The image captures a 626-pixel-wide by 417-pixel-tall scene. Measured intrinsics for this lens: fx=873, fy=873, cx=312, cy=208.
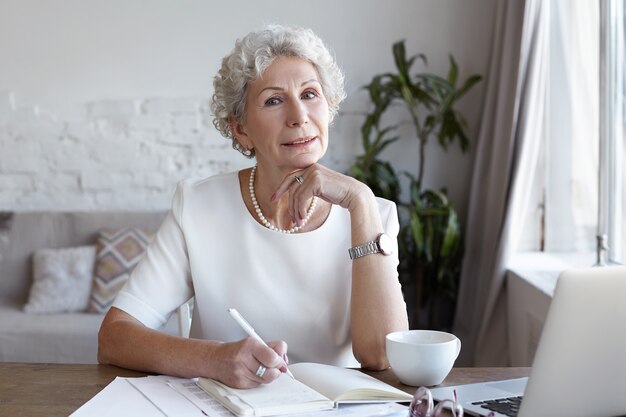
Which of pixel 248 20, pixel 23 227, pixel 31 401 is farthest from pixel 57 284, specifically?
pixel 31 401

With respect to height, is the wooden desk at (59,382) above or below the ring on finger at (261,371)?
below

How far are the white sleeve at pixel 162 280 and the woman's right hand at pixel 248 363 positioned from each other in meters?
0.39

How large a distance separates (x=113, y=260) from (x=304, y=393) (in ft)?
9.14

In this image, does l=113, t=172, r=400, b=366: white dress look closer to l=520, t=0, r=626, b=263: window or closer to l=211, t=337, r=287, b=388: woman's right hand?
l=211, t=337, r=287, b=388: woman's right hand

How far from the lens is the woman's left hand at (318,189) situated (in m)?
1.84

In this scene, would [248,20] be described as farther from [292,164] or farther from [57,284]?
[292,164]

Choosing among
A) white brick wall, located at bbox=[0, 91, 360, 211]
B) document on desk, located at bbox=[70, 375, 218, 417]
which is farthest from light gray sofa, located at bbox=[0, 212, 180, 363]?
document on desk, located at bbox=[70, 375, 218, 417]

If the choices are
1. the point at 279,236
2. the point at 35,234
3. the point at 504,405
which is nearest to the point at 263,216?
the point at 279,236

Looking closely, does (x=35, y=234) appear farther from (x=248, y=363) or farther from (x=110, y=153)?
(x=248, y=363)

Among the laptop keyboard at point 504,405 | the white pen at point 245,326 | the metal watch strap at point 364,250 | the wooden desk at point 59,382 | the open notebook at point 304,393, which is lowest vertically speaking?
the laptop keyboard at point 504,405

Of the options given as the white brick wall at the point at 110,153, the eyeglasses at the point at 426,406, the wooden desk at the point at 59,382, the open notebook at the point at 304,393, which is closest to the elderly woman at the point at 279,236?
the wooden desk at the point at 59,382

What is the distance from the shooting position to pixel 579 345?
1.17 metres

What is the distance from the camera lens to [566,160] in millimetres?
3709

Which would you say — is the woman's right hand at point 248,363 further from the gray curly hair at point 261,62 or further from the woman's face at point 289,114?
the gray curly hair at point 261,62
